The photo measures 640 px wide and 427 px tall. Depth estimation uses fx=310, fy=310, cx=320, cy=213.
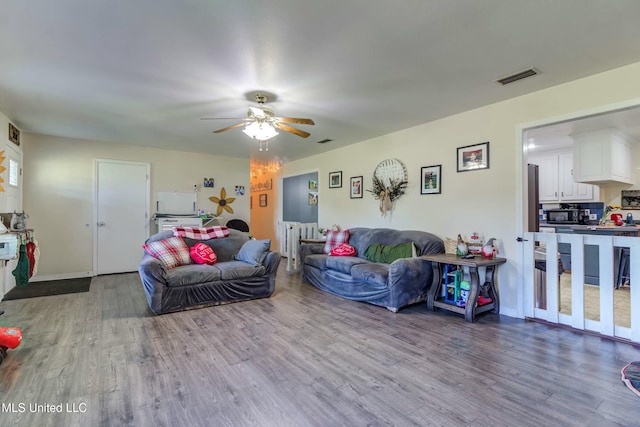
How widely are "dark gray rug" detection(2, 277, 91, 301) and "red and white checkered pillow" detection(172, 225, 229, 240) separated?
5.38ft

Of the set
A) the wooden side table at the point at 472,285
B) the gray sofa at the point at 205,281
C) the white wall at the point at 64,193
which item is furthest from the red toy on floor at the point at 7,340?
the wooden side table at the point at 472,285

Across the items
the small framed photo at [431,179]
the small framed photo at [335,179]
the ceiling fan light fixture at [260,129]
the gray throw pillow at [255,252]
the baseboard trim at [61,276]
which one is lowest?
the baseboard trim at [61,276]

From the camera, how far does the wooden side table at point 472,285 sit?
3.24 metres

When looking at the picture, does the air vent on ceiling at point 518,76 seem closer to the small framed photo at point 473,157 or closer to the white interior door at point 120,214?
the small framed photo at point 473,157

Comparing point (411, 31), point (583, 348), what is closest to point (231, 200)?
point (411, 31)

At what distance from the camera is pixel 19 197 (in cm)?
479

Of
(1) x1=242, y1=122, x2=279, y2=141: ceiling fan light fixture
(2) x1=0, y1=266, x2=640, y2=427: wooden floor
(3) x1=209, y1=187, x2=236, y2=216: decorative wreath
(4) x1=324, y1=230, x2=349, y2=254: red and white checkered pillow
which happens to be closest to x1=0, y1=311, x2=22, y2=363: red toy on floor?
(2) x1=0, y1=266, x2=640, y2=427: wooden floor

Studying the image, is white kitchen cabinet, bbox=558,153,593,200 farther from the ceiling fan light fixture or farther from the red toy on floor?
the red toy on floor

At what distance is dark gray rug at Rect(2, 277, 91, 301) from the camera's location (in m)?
4.20

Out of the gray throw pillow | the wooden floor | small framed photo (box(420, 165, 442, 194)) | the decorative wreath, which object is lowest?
the wooden floor

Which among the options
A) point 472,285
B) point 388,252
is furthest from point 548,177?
point 472,285

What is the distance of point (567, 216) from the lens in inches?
235

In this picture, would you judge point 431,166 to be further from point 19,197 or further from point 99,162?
point 19,197

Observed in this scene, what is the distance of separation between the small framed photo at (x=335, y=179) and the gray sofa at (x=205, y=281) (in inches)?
89.7
